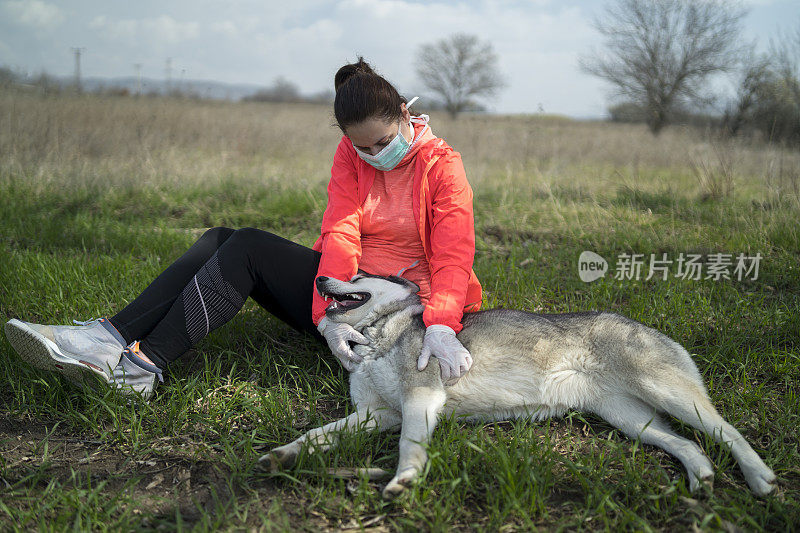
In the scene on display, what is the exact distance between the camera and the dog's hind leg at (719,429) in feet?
7.23

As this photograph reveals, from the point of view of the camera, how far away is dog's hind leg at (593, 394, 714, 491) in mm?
2277

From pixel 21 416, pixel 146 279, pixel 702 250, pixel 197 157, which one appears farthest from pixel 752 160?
pixel 197 157

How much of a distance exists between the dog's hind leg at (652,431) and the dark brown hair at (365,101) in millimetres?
Result: 1933

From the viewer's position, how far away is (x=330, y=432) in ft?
8.16

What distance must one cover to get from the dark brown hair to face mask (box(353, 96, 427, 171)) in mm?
124

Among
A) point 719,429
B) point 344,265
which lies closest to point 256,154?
point 344,265

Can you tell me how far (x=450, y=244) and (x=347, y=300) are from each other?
0.65 m

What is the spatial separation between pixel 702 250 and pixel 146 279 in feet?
17.1

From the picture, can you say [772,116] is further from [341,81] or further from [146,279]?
[146,279]

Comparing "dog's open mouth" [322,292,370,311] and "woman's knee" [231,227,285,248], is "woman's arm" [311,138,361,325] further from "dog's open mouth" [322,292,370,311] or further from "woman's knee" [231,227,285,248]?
"woman's knee" [231,227,285,248]

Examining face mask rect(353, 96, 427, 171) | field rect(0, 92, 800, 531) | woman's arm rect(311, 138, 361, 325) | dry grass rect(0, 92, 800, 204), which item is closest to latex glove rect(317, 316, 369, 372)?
woman's arm rect(311, 138, 361, 325)

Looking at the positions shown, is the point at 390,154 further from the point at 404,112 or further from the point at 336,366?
the point at 336,366

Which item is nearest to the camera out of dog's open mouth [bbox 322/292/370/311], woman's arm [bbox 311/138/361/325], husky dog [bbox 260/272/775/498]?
husky dog [bbox 260/272/775/498]

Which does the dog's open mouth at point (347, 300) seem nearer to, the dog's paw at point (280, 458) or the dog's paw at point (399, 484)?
the dog's paw at point (280, 458)
